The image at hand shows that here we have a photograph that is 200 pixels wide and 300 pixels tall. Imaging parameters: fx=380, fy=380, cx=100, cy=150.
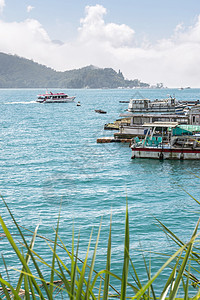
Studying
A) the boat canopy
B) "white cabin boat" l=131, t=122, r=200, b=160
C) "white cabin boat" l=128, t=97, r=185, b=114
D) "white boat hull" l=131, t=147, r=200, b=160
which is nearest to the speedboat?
"white cabin boat" l=128, t=97, r=185, b=114

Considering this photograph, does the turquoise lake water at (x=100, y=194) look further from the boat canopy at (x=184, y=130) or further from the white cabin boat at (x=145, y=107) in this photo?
the white cabin boat at (x=145, y=107)

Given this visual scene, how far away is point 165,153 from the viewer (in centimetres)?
3478

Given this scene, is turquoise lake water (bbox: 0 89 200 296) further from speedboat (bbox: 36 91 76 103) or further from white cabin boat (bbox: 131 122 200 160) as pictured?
speedboat (bbox: 36 91 76 103)

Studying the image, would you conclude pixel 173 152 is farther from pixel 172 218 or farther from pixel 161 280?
pixel 161 280

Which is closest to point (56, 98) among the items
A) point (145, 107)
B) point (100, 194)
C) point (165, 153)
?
point (145, 107)

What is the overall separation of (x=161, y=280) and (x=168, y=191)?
→ 12489 mm

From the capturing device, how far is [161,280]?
13.5 metres

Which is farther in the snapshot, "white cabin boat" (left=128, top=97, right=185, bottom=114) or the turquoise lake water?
"white cabin boat" (left=128, top=97, right=185, bottom=114)

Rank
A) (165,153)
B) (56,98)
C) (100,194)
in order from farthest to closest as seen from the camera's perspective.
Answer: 1. (56,98)
2. (165,153)
3. (100,194)

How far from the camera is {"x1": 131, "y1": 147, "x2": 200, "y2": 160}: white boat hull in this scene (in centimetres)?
3425

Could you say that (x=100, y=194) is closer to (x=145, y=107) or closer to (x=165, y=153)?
(x=165, y=153)

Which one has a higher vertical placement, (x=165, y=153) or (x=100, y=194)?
(x=165, y=153)

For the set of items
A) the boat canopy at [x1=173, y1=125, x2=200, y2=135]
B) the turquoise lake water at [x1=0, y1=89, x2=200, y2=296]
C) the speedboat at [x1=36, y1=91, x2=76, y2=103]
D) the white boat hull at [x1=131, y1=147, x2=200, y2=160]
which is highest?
the speedboat at [x1=36, y1=91, x2=76, y2=103]

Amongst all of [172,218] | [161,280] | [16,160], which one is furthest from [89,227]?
[16,160]
